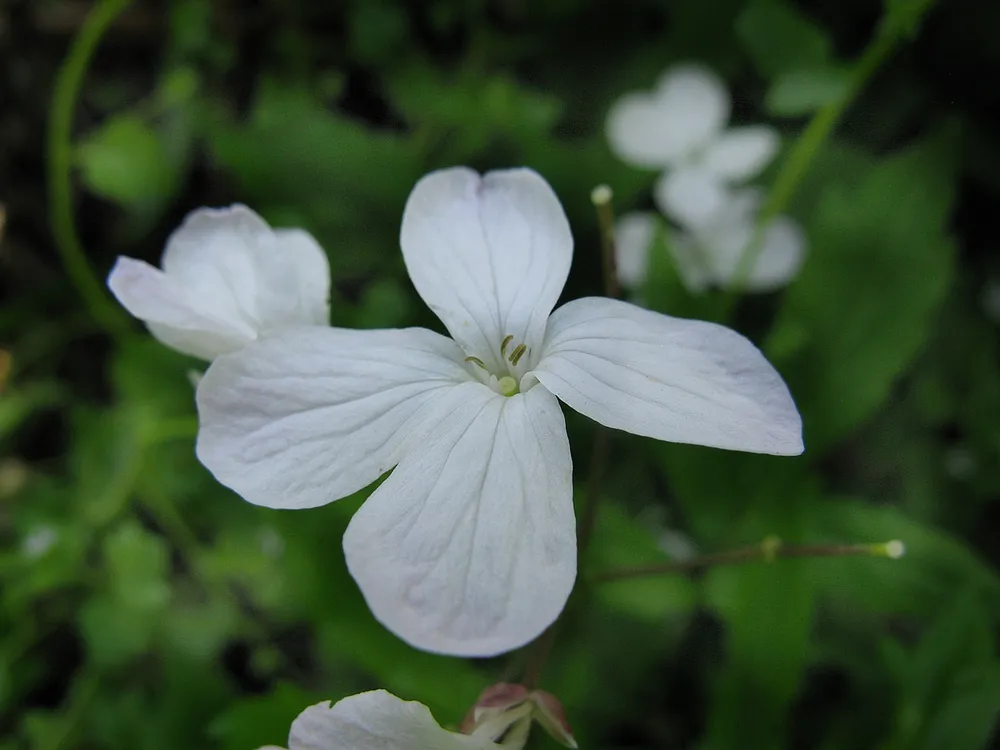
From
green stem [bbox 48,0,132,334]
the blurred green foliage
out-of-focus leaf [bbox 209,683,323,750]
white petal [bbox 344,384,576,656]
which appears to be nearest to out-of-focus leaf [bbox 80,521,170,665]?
the blurred green foliage

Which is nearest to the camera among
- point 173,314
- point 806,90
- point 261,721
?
point 173,314

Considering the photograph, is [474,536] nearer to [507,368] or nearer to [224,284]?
[507,368]

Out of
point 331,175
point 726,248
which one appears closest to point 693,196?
point 726,248

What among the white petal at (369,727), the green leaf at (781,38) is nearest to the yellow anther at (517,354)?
the white petal at (369,727)

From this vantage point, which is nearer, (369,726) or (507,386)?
(369,726)

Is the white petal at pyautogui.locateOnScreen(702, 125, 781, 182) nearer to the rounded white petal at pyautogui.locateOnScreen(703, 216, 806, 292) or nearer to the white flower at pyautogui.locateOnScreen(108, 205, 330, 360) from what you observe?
the rounded white petal at pyautogui.locateOnScreen(703, 216, 806, 292)

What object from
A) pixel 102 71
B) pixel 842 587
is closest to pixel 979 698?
pixel 842 587
